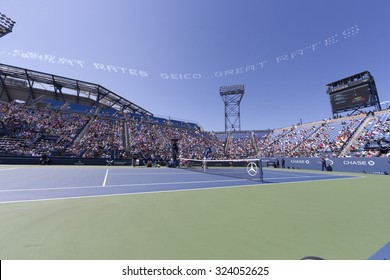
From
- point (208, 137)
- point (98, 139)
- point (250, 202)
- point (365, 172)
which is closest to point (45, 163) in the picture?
point (98, 139)

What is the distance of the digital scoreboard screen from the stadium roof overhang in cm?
4788

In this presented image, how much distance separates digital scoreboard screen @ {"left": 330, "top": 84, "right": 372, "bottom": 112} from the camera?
3033 cm

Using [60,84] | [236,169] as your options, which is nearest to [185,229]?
[236,169]

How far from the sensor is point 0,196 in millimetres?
5574

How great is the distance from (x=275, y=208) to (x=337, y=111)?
131 feet

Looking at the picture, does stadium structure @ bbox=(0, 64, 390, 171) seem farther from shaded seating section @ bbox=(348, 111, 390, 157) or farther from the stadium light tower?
the stadium light tower

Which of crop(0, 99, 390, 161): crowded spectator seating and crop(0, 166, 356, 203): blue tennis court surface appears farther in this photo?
crop(0, 99, 390, 161): crowded spectator seating

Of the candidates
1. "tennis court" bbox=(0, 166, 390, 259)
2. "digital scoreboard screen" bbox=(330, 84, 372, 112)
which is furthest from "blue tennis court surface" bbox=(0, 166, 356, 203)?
"digital scoreboard screen" bbox=(330, 84, 372, 112)

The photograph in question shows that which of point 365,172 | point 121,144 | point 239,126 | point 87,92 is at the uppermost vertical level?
point 87,92

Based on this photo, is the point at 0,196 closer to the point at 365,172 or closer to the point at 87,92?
the point at 365,172

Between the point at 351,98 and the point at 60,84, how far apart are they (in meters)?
61.3

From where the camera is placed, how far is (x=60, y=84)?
39312 millimetres
